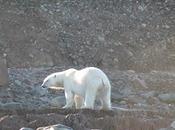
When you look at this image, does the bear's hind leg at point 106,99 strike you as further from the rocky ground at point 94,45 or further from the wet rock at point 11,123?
the wet rock at point 11,123

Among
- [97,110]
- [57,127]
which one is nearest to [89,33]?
[97,110]

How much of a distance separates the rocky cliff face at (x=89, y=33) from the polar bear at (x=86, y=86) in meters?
12.6

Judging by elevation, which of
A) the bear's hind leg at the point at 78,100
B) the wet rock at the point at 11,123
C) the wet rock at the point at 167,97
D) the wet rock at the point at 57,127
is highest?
the wet rock at the point at 57,127

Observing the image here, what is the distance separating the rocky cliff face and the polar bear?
12605 millimetres

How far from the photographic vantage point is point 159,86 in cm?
3006

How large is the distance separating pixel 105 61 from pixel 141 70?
1.90 meters

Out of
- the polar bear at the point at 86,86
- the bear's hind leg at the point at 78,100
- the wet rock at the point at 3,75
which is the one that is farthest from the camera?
the wet rock at the point at 3,75

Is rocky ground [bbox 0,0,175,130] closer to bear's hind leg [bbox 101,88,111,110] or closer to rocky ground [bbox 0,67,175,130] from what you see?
rocky ground [bbox 0,67,175,130]

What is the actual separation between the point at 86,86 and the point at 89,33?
18.1 meters

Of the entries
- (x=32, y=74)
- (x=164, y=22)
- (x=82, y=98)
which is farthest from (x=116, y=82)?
(x=164, y=22)

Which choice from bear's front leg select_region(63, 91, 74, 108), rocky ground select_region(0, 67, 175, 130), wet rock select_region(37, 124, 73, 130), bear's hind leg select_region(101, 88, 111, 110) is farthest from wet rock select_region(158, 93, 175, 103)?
wet rock select_region(37, 124, 73, 130)

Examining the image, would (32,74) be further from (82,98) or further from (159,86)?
(82,98)

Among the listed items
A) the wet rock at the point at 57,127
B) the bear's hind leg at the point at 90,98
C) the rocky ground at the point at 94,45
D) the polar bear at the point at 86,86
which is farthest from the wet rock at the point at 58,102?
the wet rock at the point at 57,127

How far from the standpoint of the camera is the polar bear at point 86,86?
65.3 feet
